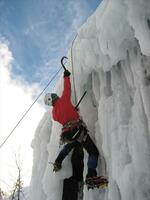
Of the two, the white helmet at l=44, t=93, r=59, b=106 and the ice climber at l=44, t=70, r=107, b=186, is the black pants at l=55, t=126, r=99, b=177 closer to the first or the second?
the ice climber at l=44, t=70, r=107, b=186

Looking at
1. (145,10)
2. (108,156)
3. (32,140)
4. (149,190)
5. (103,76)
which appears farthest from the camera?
(32,140)

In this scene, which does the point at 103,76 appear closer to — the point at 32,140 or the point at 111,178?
the point at 111,178

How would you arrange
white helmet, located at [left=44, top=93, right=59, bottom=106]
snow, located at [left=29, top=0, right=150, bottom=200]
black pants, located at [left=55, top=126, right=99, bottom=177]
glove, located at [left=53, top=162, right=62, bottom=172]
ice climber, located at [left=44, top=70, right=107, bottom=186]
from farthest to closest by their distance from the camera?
white helmet, located at [left=44, top=93, right=59, bottom=106], glove, located at [left=53, top=162, right=62, bottom=172], ice climber, located at [left=44, top=70, right=107, bottom=186], black pants, located at [left=55, top=126, right=99, bottom=177], snow, located at [left=29, top=0, right=150, bottom=200]

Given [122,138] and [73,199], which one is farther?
[73,199]

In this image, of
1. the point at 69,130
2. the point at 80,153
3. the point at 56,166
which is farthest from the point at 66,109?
the point at 56,166

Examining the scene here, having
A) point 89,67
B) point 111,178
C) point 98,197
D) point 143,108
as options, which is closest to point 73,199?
point 98,197

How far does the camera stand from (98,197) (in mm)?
4762

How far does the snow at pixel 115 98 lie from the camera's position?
13.3ft

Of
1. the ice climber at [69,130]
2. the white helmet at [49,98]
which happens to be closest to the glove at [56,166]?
the ice climber at [69,130]

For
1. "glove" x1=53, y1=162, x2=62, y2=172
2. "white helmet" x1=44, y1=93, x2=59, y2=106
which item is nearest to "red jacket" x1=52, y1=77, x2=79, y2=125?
"white helmet" x1=44, y1=93, x2=59, y2=106

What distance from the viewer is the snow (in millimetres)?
4059

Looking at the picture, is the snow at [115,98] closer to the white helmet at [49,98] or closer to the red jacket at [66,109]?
the red jacket at [66,109]

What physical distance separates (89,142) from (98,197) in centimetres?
89

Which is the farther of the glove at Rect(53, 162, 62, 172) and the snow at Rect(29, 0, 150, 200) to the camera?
the glove at Rect(53, 162, 62, 172)
